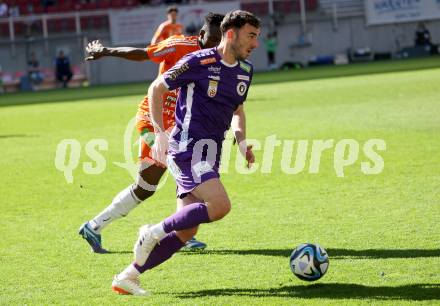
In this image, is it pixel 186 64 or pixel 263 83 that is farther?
pixel 263 83

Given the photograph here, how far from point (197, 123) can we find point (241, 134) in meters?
0.56

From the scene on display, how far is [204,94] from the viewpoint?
6.73 meters

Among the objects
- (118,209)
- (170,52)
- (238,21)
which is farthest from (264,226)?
(238,21)

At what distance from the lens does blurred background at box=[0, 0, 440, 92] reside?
43219 mm

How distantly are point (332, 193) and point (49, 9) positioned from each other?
3742 centimetres

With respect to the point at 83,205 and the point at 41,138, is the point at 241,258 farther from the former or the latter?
the point at 41,138

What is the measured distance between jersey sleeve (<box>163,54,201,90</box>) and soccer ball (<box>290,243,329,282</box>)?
5.22 ft

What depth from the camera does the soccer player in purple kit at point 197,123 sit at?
655 cm

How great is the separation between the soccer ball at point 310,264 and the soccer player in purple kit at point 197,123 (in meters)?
0.75

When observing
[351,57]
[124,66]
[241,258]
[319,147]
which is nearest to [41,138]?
[319,147]

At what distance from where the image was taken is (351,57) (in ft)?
145

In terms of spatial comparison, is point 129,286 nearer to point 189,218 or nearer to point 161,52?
point 189,218

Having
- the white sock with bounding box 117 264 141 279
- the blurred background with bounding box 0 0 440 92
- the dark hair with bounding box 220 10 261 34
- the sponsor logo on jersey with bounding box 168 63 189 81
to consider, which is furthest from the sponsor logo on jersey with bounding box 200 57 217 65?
the blurred background with bounding box 0 0 440 92

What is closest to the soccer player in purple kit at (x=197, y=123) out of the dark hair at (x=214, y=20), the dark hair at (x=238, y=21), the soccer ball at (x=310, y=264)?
the dark hair at (x=238, y=21)
